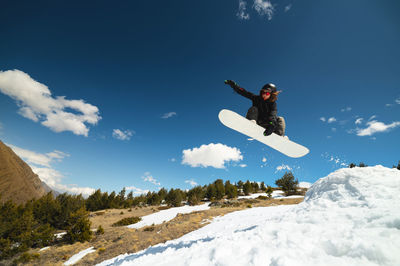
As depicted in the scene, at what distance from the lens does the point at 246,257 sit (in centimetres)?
292

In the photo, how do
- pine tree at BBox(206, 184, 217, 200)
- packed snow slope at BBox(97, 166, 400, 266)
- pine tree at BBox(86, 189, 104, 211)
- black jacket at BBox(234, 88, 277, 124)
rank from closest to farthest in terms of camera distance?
packed snow slope at BBox(97, 166, 400, 266), black jacket at BBox(234, 88, 277, 124), pine tree at BBox(206, 184, 217, 200), pine tree at BBox(86, 189, 104, 211)

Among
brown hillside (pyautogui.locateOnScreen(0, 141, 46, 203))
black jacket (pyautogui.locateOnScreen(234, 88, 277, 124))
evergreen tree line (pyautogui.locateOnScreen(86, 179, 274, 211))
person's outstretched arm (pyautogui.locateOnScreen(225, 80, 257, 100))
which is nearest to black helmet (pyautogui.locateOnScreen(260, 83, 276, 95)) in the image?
black jacket (pyautogui.locateOnScreen(234, 88, 277, 124))

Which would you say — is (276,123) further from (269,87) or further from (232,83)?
Answer: (232,83)

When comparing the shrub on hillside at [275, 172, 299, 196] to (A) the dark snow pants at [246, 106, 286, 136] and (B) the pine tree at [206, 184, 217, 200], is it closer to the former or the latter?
(B) the pine tree at [206, 184, 217, 200]

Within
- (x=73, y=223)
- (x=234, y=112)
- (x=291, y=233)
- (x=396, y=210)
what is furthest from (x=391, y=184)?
(x=73, y=223)

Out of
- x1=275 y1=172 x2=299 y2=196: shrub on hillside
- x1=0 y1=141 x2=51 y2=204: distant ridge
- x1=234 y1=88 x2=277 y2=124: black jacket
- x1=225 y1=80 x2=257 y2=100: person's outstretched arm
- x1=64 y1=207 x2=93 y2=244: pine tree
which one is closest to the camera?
A: x1=234 y1=88 x2=277 y2=124: black jacket

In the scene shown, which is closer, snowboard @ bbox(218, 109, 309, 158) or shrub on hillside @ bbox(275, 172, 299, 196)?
snowboard @ bbox(218, 109, 309, 158)

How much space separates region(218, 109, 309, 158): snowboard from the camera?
636 centimetres

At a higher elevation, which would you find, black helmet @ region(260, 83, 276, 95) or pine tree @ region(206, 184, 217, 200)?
black helmet @ region(260, 83, 276, 95)

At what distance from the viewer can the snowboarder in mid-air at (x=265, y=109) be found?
18.8ft

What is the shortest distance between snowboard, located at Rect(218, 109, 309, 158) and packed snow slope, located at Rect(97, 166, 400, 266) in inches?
103

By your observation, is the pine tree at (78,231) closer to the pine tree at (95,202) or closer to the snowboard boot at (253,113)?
the snowboard boot at (253,113)

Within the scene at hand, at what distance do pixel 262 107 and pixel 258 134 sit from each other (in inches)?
47.0

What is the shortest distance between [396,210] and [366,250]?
48.5 inches
